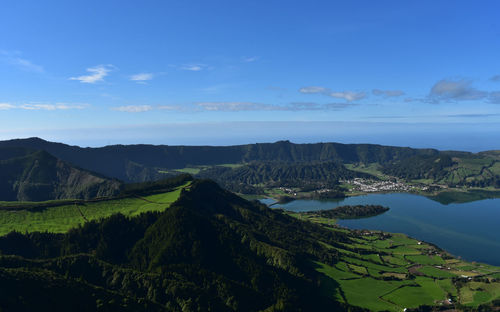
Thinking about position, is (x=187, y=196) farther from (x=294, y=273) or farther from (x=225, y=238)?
(x=294, y=273)

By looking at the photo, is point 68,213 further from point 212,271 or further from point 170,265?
point 212,271

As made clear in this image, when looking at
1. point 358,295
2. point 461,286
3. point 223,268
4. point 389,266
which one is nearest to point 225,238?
point 223,268

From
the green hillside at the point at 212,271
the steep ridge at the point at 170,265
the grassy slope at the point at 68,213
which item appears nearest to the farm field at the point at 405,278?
the green hillside at the point at 212,271

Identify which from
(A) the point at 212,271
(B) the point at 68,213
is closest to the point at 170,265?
(A) the point at 212,271

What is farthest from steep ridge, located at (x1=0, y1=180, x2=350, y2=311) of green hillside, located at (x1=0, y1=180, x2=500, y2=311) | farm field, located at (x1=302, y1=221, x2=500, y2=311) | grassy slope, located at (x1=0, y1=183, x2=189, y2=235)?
farm field, located at (x1=302, y1=221, x2=500, y2=311)

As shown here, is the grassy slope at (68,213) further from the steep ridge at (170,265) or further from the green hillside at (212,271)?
the steep ridge at (170,265)
